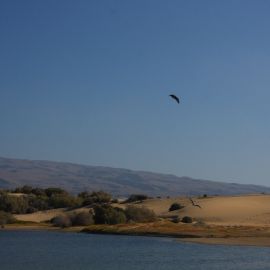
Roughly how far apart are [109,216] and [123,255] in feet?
108

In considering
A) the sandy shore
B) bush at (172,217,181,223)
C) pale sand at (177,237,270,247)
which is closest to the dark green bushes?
the sandy shore

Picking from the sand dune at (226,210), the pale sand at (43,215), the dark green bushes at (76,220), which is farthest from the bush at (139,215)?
the pale sand at (43,215)

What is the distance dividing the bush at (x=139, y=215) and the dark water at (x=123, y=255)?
2173cm

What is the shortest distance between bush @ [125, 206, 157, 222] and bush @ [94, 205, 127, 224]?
1.40 meters

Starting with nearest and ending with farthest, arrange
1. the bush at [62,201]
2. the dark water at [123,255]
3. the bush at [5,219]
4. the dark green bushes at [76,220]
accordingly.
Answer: the dark water at [123,255], the dark green bushes at [76,220], the bush at [5,219], the bush at [62,201]

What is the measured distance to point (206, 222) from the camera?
72938 mm

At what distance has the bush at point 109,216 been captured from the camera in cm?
7325

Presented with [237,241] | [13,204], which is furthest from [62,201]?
[237,241]

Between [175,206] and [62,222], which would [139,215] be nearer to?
[62,222]

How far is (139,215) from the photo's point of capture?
7556 centimetres

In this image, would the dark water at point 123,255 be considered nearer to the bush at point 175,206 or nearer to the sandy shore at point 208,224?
the sandy shore at point 208,224

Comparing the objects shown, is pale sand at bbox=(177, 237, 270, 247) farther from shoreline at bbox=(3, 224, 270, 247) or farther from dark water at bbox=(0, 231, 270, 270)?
dark water at bbox=(0, 231, 270, 270)

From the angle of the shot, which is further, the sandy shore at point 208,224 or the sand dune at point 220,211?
the sand dune at point 220,211

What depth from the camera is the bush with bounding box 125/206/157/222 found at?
75.2 meters
